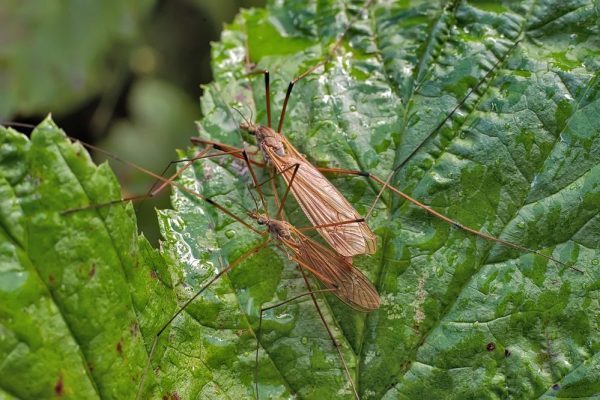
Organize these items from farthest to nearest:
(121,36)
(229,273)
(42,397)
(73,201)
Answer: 1. (121,36)
2. (229,273)
3. (73,201)
4. (42,397)

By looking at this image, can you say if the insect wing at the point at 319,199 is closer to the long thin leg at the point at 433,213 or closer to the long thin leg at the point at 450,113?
the long thin leg at the point at 433,213

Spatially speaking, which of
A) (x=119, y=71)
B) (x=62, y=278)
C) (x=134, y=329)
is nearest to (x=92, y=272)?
(x=62, y=278)

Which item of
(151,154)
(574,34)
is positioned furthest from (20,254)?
(151,154)

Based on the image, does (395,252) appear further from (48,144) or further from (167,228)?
(48,144)

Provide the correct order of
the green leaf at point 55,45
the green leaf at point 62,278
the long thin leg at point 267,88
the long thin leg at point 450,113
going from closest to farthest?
the green leaf at point 62,278 < the long thin leg at point 450,113 < the long thin leg at point 267,88 < the green leaf at point 55,45

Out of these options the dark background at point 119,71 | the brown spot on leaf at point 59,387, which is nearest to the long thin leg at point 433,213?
the brown spot on leaf at point 59,387

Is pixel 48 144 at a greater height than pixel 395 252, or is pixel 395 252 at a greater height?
pixel 48 144

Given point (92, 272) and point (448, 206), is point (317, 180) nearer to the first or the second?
point (448, 206)
